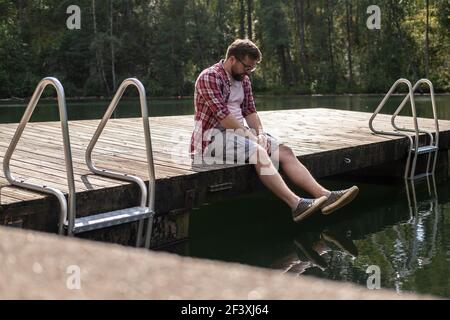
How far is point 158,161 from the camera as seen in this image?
16.7ft

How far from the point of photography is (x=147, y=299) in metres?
1.29

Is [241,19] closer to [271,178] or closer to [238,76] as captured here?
[238,76]

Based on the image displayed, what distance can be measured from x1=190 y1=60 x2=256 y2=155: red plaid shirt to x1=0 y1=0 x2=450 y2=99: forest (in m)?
30.3

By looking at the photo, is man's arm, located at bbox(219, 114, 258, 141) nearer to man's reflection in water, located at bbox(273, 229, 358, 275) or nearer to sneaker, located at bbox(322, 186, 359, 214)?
sneaker, located at bbox(322, 186, 359, 214)

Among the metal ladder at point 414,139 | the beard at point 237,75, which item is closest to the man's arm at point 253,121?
the beard at point 237,75

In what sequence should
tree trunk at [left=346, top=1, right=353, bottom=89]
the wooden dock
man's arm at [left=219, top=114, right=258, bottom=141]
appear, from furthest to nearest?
1. tree trunk at [left=346, top=1, right=353, bottom=89]
2. man's arm at [left=219, top=114, right=258, bottom=141]
3. the wooden dock

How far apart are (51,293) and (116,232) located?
276 centimetres

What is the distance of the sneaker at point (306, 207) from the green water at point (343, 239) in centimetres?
37

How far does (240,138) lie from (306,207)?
0.68 meters

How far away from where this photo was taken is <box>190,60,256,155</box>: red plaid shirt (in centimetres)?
487

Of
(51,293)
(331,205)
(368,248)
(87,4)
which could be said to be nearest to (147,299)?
(51,293)

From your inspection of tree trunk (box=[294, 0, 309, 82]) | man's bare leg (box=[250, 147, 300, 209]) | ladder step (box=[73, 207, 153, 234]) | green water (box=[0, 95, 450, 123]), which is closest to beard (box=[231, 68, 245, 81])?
man's bare leg (box=[250, 147, 300, 209])

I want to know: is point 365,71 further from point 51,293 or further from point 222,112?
point 51,293

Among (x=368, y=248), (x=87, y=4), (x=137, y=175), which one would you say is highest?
(x=87, y=4)
